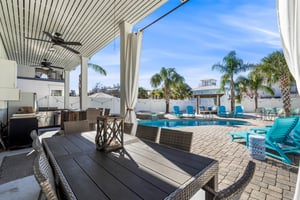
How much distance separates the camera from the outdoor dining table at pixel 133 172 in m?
0.96

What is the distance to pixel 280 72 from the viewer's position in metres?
7.63

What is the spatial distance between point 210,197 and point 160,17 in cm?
347

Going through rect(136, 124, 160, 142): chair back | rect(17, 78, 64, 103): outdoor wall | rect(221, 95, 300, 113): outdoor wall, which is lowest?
rect(136, 124, 160, 142): chair back

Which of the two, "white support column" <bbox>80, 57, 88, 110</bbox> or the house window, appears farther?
the house window

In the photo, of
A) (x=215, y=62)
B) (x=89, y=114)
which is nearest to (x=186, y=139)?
(x=89, y=114)

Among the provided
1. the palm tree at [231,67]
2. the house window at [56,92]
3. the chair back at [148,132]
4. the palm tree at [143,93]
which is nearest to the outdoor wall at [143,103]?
the house window at [56,92]

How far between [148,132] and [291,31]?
2.07 metres

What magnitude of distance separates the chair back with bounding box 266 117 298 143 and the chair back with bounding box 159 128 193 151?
247 centimetres

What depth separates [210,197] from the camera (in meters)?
1.27

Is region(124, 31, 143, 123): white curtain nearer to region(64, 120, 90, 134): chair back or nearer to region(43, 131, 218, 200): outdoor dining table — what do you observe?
region(64, 120, 90, 134): chair back

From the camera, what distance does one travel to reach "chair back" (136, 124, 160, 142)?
245 centimetres

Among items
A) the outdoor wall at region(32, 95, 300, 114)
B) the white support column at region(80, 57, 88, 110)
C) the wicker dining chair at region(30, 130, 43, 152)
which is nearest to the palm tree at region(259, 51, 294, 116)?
the outdoor wall at region(32, 95, 300, 114)

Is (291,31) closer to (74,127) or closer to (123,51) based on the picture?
(74,127)

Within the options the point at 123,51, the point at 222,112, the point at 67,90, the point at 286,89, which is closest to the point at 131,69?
the point at 123,51
